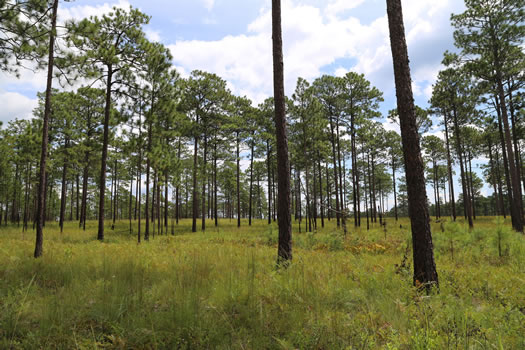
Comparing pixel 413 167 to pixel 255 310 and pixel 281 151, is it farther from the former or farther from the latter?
pixel 255 310

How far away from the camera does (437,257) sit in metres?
7.49

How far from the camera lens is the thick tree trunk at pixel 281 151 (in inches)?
253

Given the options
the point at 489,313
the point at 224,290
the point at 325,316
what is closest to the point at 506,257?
the point at 489,313

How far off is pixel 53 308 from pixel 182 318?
2002mm

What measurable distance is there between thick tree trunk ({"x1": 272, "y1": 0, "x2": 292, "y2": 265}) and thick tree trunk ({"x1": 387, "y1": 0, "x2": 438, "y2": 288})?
286 cm

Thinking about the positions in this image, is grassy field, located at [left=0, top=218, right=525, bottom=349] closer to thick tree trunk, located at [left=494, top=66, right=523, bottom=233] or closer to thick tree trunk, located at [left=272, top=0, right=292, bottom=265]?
thick tree trunk, located at [left=272, top=0, right=292, bottom=265]

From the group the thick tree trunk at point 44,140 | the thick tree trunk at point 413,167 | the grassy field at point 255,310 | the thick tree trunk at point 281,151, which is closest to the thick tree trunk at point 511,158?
the grassy field at point 255,310

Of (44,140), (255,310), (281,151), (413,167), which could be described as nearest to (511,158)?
(413,167)

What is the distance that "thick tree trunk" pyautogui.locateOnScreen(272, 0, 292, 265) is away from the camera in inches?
253

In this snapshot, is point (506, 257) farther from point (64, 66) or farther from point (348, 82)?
point (348, 82)

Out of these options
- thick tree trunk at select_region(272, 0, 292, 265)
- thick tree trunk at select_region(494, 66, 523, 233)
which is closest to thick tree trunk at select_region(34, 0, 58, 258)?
thick tree trunk at select_region(272, 0, 292, 265)

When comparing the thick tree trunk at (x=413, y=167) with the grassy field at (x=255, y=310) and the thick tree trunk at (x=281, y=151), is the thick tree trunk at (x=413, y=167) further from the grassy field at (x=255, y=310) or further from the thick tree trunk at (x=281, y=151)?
the thick tree trunk at (x=281, y=151)

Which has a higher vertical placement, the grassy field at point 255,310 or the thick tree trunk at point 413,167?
the thick tree trunk at point 413,167

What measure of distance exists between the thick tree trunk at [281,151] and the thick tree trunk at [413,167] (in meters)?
2.86
